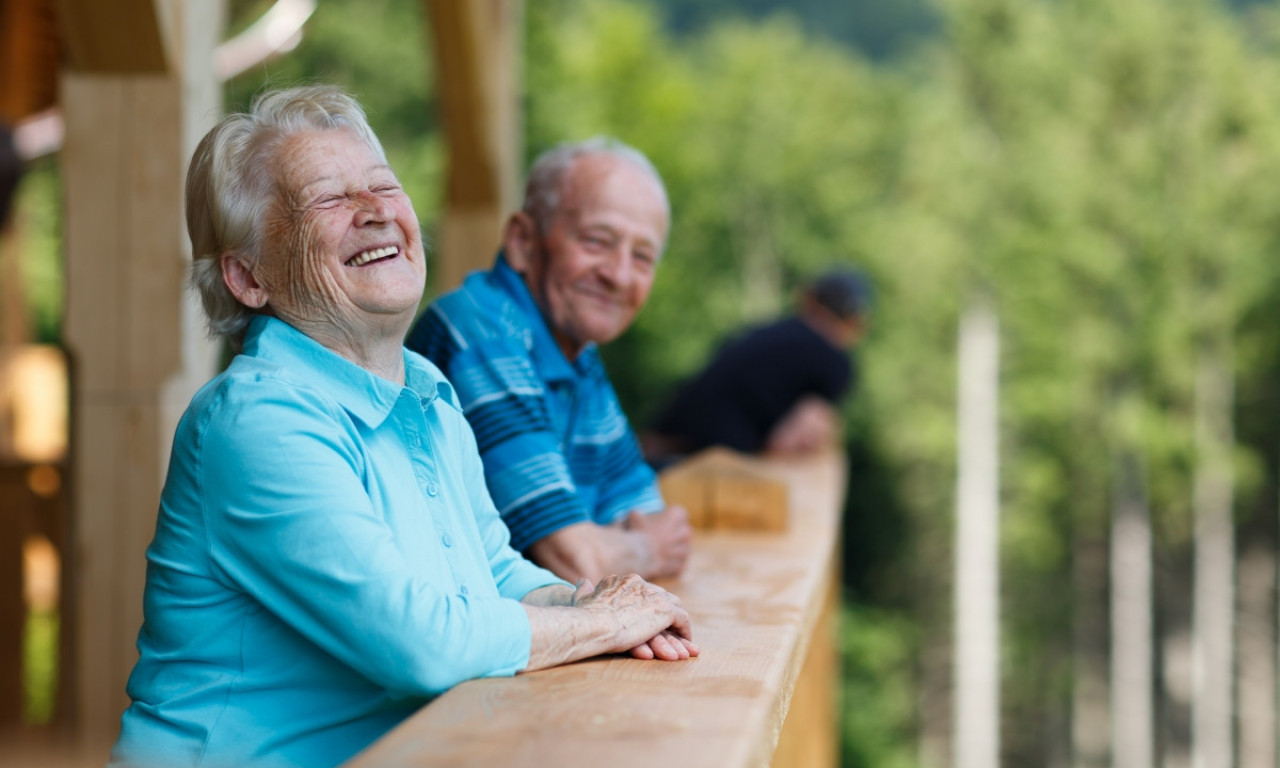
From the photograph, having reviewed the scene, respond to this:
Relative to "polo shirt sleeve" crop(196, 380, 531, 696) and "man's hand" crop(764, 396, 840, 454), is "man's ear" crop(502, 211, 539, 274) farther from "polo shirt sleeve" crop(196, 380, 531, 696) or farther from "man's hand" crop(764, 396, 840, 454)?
"man's hand" crop(764, 396, 840, 454)

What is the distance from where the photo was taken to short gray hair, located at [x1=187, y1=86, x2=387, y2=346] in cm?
153

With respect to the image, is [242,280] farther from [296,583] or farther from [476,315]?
[476,315]

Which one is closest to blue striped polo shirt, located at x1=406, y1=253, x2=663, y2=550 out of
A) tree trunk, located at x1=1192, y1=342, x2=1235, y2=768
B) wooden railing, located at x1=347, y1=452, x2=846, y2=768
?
wooden railing, located at x1=347, y1=452, x2=846, y2=768

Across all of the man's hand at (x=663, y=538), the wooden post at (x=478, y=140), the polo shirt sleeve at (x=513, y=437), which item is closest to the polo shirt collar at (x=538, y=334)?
the polo shirt sleeve at (x=513, y=437)

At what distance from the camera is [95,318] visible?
2568 mm

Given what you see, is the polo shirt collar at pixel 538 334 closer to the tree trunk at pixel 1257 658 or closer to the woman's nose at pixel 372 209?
the woman's nose at pixel 372 209

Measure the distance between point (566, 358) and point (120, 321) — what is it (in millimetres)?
851

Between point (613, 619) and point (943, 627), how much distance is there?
2244cm

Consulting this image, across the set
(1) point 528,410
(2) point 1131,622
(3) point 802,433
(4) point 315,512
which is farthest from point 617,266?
(2) point 1131,622

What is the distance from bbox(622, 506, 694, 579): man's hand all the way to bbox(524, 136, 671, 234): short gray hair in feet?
1.74

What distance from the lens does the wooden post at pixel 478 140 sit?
4707 millimetres

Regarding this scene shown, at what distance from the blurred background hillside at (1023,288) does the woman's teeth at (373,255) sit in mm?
15895

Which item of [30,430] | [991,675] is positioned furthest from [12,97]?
[991,675]

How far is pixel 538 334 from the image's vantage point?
2.32 metres
